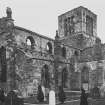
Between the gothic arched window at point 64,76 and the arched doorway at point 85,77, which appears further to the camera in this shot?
the gothic arched window at point 64,76

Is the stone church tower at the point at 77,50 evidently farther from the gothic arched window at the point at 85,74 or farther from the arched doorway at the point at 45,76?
the arched doorway at the point at 45,76

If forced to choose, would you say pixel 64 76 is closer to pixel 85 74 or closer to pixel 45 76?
pixel 85 74

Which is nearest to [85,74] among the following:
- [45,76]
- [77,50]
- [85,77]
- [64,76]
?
[85,77]

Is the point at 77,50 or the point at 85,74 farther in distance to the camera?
the point at 77,50

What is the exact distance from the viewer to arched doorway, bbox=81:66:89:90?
27312 millimetres

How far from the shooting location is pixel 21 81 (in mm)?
20453

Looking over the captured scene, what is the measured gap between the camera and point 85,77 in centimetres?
2758

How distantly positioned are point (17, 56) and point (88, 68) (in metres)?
11.1

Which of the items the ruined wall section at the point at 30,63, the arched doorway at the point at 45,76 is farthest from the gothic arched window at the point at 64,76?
the arched doorway at the point at 45,76

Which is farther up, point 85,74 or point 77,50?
point 77,50

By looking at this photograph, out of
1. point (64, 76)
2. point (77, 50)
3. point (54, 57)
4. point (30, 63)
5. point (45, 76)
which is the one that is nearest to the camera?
point (30, 63)

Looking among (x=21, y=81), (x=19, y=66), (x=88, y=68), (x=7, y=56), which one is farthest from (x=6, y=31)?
(x=88, y=68)

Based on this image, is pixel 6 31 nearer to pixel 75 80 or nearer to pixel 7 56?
pixel 7 56

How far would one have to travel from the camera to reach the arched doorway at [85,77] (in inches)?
1075
